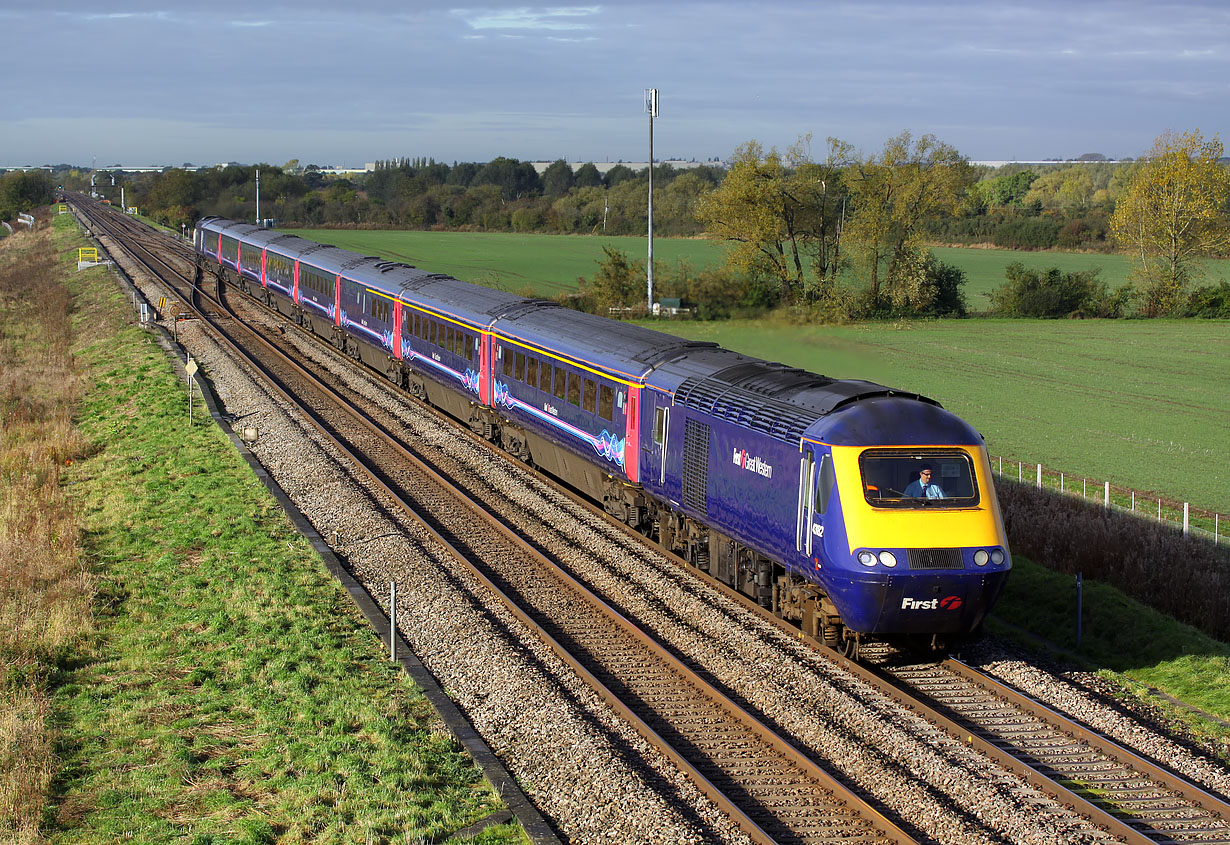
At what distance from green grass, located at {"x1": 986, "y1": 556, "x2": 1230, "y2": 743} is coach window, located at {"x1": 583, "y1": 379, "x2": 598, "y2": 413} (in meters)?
7.29

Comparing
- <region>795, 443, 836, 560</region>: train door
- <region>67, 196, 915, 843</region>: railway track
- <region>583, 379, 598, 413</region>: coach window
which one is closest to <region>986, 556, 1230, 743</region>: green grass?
<region>795, 443, 836, 560</region>: train door

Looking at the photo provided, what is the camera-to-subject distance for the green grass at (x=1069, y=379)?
23953 mm

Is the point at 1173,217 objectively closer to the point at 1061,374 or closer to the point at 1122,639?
the point at 1061,374

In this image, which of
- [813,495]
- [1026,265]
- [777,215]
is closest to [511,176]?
[1026,265]

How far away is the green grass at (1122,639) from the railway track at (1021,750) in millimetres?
1718

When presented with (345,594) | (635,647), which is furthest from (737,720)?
(345,594)

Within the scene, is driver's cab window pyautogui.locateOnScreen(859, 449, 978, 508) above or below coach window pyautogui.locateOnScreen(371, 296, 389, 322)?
below

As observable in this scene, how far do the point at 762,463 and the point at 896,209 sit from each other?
4747 cm

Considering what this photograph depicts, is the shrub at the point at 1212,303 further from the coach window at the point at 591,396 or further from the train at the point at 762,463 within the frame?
the coach window at the point at 591,396

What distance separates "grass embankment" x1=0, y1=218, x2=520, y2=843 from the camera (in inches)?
376

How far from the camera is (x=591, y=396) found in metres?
19.0

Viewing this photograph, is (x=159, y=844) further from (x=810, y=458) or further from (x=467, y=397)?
(x=467, y=397)

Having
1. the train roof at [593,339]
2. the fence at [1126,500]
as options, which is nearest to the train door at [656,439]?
the train roof at [593,339]

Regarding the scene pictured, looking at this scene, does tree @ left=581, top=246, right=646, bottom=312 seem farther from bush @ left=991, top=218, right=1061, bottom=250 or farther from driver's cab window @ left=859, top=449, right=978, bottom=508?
bush @ left=991, top=218, right=1061, bottom=250
